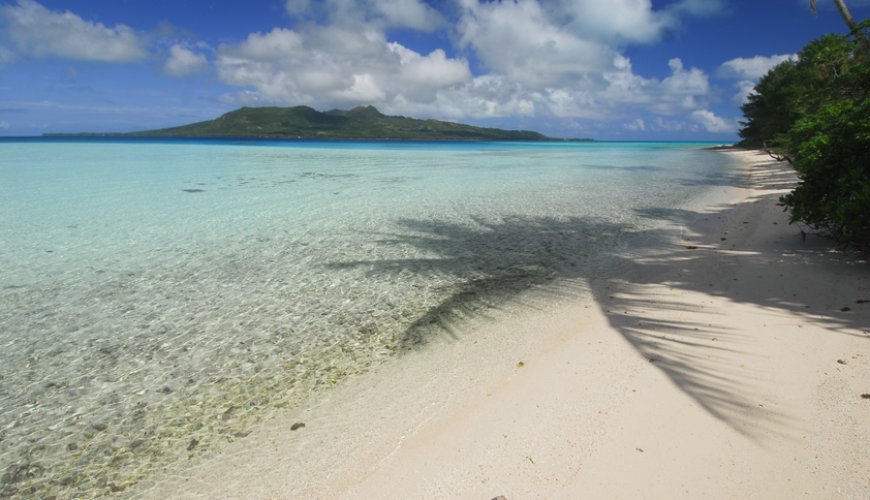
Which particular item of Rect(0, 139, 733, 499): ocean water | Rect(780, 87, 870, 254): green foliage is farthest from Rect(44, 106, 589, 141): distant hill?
Rect(780, 87, 870, 254): green foliage

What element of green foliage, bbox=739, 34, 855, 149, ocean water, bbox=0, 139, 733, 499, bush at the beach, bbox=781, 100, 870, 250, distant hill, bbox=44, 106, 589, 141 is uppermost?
distant hill, bbox=44, 106, 589, 141

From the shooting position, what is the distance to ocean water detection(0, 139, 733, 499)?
3.29m

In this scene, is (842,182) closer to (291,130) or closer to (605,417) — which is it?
(605,417)

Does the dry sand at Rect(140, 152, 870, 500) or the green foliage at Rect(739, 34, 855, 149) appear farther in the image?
the green foliage at Rect(739, 34, 855, 149)

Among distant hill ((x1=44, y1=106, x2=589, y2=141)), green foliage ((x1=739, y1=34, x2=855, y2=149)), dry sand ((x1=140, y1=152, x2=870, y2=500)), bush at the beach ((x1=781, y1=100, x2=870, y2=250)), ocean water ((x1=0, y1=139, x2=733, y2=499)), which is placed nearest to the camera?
dry sand ((x1=140, y1=152, x2=870, y2=500))

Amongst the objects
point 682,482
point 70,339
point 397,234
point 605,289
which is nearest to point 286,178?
point 397,234

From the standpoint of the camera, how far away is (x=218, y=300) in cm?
574

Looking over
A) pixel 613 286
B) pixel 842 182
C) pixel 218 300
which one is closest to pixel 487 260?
pixel 613 286

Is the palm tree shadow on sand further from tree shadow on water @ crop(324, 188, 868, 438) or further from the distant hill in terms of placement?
the distant hill

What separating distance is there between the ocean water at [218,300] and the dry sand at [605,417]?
548 millimetres

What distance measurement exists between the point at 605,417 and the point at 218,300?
5.04m

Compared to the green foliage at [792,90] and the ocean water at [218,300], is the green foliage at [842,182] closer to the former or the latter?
the ocean water at [218,300]

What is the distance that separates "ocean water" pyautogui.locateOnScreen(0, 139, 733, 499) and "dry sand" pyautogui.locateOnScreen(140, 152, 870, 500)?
55cm

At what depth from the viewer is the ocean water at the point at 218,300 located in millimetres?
3291
